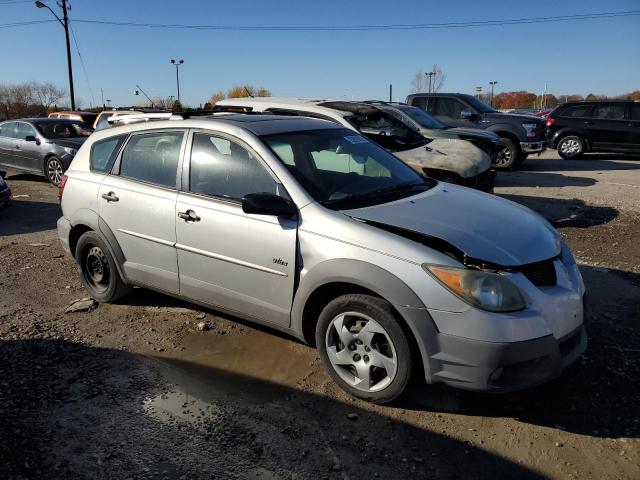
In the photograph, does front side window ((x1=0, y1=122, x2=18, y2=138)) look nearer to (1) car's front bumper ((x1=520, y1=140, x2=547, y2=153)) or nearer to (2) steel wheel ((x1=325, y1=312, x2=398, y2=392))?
(2) steel wheel ((x1=325, y1=312, x2=398, y2=392))

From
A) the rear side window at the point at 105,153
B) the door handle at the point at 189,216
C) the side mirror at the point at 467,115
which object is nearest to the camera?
the door handle at the point at 189,216

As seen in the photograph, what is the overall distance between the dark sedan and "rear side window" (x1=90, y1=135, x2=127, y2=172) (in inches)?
285

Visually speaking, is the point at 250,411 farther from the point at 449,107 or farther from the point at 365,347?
the point at 449,107

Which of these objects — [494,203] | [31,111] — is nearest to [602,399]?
[494,203]

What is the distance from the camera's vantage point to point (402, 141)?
852 centimetres

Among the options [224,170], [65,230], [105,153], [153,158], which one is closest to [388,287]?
[224,170]

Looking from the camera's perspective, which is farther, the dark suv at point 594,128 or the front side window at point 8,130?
the dark suv at point 594,128

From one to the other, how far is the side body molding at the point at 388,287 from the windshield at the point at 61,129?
1095 centimetres

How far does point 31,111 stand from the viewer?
50.8 metres

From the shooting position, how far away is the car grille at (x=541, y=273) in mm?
2984

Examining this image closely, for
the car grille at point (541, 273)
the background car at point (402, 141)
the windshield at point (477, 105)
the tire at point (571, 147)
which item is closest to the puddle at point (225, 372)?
the car grille at point (541, 273)

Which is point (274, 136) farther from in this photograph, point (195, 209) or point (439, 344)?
point (439, 344)

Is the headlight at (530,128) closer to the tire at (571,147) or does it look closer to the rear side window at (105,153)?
the tire at (571,147)

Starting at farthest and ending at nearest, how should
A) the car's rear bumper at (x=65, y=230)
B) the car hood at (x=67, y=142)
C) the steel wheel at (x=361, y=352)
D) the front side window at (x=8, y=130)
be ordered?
the front side window at (x=8, y=130) → the car hood at (x=67, y=142) → the car's rear bumper at (x=65, y=230) → the steel wheel at (x=361, y=352)
